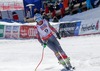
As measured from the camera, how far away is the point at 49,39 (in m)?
10.5

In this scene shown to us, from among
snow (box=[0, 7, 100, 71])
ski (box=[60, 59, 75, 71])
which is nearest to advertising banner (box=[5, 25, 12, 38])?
snow (box=[0, 7, 100, 71])

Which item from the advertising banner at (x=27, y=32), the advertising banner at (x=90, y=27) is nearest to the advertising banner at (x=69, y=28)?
the advertising banner at (x=90, y=27)

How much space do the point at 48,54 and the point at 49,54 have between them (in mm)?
47

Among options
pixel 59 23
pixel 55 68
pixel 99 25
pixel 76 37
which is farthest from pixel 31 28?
pixel 55 68

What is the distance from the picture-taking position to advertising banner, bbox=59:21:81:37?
18.5m

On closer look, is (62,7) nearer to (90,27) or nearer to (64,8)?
(64,8)

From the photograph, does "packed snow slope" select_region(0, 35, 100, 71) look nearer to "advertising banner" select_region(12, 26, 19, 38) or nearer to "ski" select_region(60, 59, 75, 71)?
"ski" select_region(60, 59, 75, 71)

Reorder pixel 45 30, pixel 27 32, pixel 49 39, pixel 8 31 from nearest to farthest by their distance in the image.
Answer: pixel 49 39 → pixel 45 30 → pixel 27 32 → pixel 8 31

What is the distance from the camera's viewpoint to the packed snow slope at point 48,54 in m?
11.3

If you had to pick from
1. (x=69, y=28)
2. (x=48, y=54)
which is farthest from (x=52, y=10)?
(x=48, y=54)

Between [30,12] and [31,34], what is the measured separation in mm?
4172

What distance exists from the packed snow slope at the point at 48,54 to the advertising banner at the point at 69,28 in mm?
544

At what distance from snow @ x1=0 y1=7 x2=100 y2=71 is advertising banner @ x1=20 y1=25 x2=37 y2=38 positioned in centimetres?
69

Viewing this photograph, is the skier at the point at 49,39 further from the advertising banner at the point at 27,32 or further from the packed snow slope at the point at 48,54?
the advertising banner at the point at 27,32
